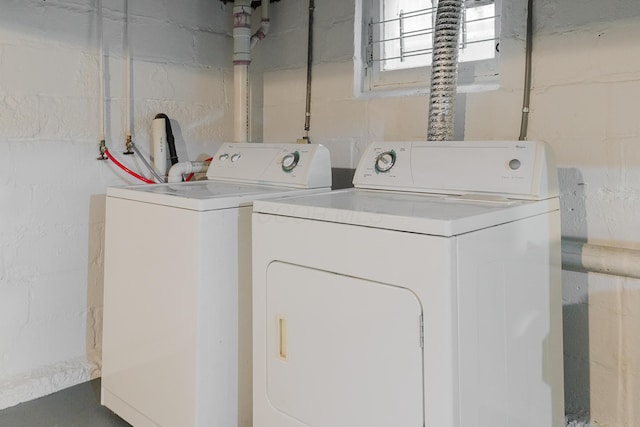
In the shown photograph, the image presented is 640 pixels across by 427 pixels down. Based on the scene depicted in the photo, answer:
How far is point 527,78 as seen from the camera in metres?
1.67

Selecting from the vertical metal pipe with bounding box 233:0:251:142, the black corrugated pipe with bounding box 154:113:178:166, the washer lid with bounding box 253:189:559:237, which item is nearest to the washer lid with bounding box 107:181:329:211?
the washer lid with bounding box 253:189:559:237

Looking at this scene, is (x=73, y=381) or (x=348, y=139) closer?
(x=73, y=381)

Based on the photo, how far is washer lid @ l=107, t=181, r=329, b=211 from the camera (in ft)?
4.72

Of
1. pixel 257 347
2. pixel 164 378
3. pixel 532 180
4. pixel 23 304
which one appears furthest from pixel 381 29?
pixel 23 304

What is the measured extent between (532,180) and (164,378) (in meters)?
1.19

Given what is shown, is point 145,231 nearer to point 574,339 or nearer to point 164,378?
point 164,378

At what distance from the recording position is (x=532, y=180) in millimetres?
1352

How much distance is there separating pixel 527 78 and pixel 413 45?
0.58 metres

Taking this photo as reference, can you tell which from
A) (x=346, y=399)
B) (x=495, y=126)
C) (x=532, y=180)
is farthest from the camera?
(x=495, y=126)

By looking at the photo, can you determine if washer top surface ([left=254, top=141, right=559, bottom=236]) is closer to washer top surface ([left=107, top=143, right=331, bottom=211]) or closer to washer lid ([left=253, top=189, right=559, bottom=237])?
washer lid ([left=253, top=189, right=559, bottom=237])

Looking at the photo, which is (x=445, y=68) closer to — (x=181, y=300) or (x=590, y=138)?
(x=590, y=138)

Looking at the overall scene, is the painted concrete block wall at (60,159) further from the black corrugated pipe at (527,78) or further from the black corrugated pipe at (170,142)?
the black corrugated pipe at (527,78)

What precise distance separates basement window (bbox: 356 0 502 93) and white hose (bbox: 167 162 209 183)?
2.55ft

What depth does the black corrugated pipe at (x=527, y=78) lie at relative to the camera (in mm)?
1652
